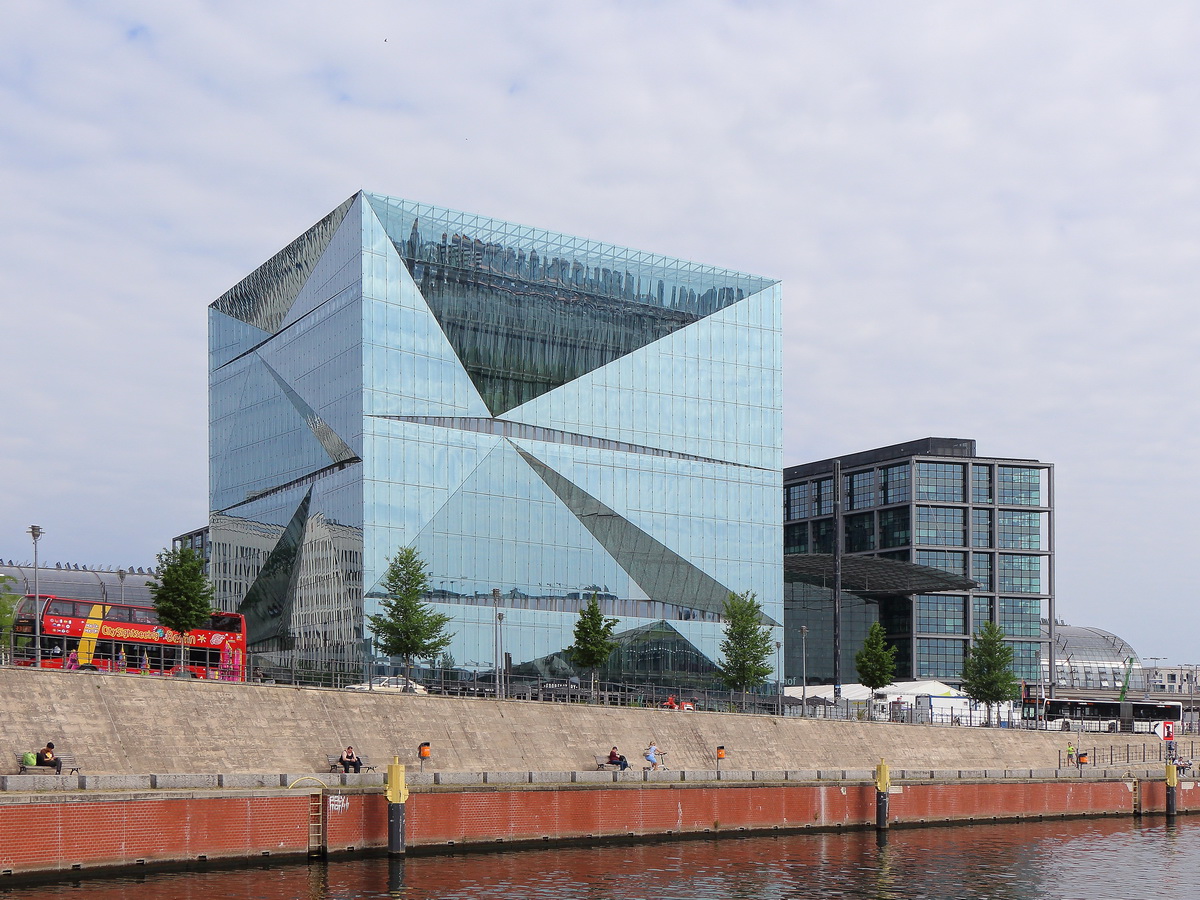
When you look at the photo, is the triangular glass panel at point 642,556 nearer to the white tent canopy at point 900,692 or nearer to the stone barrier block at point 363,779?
the white tent canopy at point 900,692

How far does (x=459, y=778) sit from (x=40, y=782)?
14412 mm

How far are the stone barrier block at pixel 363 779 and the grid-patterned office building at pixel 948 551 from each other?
99.0 m

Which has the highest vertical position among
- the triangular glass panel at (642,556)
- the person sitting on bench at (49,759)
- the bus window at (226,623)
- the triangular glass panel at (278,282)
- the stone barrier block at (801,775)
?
the triangular glass panel at (278,282)

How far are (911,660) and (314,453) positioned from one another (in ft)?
246

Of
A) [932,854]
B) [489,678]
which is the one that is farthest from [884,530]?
[932,854]

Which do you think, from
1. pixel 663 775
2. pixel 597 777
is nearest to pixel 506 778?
pixel 597 777

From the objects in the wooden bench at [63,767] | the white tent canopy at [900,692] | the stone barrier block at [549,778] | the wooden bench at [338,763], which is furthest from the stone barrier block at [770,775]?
the white tent canopy at [900,692]

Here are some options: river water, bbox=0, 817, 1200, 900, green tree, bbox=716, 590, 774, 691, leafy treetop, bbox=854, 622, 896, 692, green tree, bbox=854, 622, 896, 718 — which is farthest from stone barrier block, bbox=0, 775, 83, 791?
leafy treetop, bbox=854, 622, 896, 692

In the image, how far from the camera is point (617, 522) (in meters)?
94.8

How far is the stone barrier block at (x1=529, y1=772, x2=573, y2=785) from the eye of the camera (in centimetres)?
4731

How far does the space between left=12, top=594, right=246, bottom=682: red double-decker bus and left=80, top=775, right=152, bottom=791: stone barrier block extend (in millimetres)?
12607

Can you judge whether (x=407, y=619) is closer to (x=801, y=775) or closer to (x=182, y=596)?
(x=182, y=596)

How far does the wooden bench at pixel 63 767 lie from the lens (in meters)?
38.5

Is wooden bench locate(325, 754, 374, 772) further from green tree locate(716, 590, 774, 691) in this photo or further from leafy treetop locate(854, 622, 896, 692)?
leafy treetop locate(854, 622, 896, 692)
